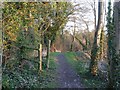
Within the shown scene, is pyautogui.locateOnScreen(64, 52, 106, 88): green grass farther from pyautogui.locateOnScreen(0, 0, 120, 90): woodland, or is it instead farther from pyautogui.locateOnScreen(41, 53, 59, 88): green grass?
pyautogui.locateOnScreen(41, 53, 59, 88): green grass

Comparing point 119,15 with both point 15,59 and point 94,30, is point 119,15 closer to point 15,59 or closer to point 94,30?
point 94,30

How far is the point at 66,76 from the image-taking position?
585 cm

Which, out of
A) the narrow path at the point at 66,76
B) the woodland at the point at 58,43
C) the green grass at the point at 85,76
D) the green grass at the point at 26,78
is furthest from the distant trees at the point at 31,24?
the green grass at the point at 85,76

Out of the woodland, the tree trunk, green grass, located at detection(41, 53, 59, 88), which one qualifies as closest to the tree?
the woodland

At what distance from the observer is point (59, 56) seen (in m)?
5.79

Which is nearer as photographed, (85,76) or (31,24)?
(31,24)

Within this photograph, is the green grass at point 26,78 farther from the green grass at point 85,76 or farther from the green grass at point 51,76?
the green grass at point 85,76

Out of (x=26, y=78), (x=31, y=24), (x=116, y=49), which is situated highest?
(x=31, y=24)

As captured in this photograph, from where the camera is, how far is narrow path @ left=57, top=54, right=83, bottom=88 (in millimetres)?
5844

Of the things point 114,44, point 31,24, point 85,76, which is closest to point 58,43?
point 31,24

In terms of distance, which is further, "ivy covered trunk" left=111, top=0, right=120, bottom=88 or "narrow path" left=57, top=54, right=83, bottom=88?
"narrow path" left=57, top=54, right=83, bottom=88

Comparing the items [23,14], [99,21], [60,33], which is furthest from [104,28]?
[23,14]

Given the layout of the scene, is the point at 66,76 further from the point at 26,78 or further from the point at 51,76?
the point at 26,78

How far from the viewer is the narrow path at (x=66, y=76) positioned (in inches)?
230
